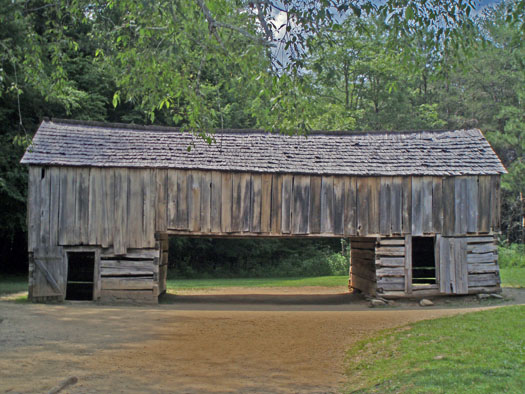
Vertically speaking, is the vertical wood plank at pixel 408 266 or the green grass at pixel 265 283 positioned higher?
the vertical wood plank at pixel 408 266

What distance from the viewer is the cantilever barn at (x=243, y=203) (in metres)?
18.6

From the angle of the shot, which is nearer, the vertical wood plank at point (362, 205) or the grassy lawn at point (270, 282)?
the vertical wood plank at point (362, 205)

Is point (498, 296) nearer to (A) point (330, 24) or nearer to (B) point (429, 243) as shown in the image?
(B) point (429, 243)

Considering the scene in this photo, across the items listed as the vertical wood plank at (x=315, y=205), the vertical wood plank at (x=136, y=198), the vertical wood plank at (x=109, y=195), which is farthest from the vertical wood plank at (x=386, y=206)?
the vertical wood plank at (x=109, y=195)

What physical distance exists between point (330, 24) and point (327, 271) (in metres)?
24.8

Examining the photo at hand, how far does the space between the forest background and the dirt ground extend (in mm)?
4208

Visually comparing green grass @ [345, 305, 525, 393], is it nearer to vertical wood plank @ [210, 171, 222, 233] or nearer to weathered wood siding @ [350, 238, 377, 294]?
weathered wood siding @ [350, 238, 377, 294]

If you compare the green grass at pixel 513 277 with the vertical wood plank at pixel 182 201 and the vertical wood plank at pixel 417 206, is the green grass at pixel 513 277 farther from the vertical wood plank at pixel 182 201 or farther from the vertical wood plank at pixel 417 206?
the vertical wood plank at pixel 182 201

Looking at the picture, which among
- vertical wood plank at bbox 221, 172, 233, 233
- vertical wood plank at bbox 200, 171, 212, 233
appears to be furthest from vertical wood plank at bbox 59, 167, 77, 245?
vertical wood plank at bbox 221, 172, 233, 233

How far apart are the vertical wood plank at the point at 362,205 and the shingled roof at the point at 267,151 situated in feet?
1.29

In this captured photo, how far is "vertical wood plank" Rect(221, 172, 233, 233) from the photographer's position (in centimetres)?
1912

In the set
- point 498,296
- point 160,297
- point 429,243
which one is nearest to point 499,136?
point 429,243

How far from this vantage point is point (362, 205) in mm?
19438

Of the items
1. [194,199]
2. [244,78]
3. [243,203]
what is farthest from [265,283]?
[244,78]
